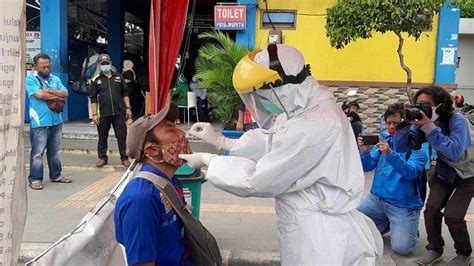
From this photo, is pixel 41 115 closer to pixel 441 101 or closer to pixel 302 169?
pixel 441 101

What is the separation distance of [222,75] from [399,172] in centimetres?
500

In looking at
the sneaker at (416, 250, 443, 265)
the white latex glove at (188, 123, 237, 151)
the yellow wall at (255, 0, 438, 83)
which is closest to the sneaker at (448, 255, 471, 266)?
the sneaker at (416, 250, 443, 265)

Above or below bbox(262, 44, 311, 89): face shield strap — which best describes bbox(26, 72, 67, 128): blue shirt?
below

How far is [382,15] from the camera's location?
8.20 m

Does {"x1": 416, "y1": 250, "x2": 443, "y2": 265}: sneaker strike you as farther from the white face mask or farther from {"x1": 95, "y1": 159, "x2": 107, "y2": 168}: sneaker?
{"x1": 95, "y1": 159, "x2": 107, "y2": 168}: sneaker

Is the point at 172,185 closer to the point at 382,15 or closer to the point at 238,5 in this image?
the point at 382,15

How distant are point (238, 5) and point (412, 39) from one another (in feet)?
12.8

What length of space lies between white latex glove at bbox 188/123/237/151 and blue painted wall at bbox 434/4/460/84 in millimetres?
9354

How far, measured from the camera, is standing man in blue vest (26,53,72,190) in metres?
6.48

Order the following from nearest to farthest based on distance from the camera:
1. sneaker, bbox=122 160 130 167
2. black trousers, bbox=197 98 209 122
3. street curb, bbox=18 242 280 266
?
street curb, bbox=18 242 280 266 < sneaker, bbox=122 160 130 167 < black trousers, bbox=197 98 209 122

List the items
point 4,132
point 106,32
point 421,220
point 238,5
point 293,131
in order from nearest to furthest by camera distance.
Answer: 1. point 4,132
2. point 293,131
3. point 421,220
4. point 238,5
5. point 106,32

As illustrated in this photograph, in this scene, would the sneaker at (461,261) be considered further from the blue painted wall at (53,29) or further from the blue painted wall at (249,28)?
the blue painted wall at (53,29)

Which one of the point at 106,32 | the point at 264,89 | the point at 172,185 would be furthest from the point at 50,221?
the point at 106,32

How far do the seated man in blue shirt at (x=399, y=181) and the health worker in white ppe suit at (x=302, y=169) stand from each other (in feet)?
7.16
